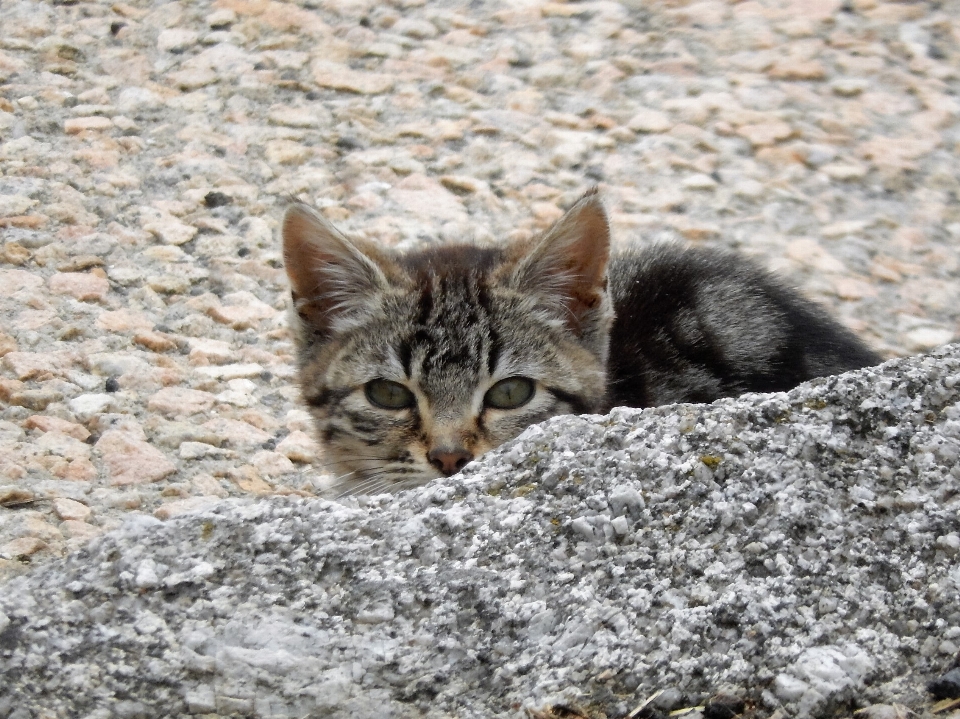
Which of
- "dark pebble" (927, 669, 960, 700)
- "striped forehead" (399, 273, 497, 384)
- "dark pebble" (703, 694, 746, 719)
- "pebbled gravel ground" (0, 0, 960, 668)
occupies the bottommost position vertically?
"pebbled gravel ground" (0, 0, 960, 668)

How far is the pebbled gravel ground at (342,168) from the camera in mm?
4074

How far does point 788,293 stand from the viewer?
425 cm

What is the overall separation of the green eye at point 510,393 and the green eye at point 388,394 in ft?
0.83

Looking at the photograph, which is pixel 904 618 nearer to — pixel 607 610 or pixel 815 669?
pixel 815 669

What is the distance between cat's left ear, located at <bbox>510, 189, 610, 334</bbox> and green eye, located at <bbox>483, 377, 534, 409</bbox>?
316 mm

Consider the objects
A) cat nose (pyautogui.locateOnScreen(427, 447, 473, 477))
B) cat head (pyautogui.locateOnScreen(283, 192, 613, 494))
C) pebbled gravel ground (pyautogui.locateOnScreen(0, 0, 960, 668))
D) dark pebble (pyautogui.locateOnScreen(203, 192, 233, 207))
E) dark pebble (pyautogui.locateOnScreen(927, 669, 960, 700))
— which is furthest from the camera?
dark pebble (pyautogui.locateOnScreen(203, 192, 233, 207))

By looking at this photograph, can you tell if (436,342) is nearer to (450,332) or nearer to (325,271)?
(450,332)

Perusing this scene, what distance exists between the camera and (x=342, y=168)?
18.6 ft

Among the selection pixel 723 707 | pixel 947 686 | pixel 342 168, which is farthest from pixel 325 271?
pixel 947 686

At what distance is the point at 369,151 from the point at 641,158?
1467mm

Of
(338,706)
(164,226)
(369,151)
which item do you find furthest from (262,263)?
(338,706)

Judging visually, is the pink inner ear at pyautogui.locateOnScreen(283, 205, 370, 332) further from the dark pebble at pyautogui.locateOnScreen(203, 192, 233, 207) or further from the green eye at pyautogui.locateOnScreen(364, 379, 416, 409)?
the dark pebble at pyautogui.locateOnScreen(203, 192, 233, 207)

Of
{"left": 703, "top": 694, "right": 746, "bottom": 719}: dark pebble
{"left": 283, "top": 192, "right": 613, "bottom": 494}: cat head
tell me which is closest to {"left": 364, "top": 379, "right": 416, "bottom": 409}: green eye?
{"left": 283, "top": 192, "right": 613, "bottom": 494}: cat head

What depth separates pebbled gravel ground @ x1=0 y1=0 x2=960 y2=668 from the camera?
160 inches
